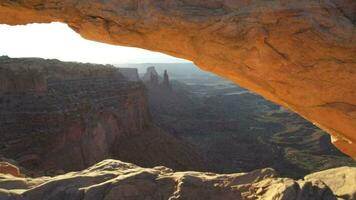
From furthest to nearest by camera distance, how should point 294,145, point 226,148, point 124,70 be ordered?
1. point 124,70
2. point 294,145
3. point 226,148

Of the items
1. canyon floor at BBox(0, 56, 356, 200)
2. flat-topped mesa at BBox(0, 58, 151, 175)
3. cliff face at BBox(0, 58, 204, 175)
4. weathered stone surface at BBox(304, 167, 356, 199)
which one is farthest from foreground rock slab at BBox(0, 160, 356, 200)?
flat-topped mesa at BBox(0, 58, 151, 175)

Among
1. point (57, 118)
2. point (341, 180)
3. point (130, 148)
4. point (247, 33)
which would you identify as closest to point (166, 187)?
point (247, 33)

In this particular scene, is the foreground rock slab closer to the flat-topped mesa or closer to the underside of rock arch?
the underside of rock arch

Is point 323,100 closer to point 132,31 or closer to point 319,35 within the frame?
point 319,35

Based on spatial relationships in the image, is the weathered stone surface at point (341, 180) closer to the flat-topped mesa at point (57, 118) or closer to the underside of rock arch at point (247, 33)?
the underside of rock arch at point (247, 33)

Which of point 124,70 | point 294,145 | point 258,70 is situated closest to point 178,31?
point 258,70

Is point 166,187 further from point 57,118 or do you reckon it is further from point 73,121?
point 73,121
